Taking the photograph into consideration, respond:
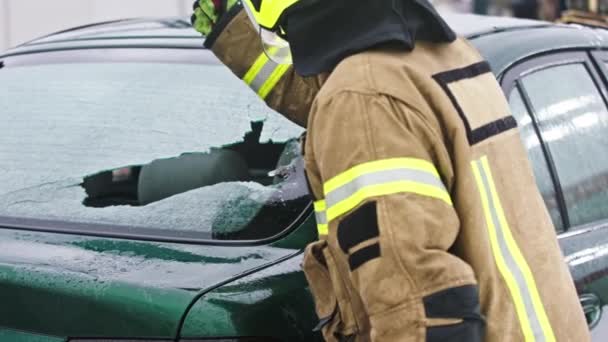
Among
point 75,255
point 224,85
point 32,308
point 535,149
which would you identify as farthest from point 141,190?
point 535,149

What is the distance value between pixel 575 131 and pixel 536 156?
0.27 m

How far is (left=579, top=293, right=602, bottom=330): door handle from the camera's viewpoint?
269 cm

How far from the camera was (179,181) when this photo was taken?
2.89 m

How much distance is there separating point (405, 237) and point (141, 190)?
121 centimetres

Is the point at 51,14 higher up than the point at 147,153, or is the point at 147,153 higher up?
the point at 147,153

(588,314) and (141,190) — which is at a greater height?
(141,190)

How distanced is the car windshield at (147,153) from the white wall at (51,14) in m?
6.22

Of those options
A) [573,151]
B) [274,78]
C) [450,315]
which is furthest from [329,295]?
[573,151]

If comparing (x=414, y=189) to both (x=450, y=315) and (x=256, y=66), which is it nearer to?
(x=450, y=315)

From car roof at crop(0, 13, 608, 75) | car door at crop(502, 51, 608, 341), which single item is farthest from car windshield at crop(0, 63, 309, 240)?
car door at crop(502, 51, 608, 341)

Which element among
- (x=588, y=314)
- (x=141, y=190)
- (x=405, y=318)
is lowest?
(x=588, y=314)

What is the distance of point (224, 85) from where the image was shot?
298cm

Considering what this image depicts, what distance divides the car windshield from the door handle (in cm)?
71

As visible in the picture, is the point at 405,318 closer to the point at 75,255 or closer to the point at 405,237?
the point at 405,237
